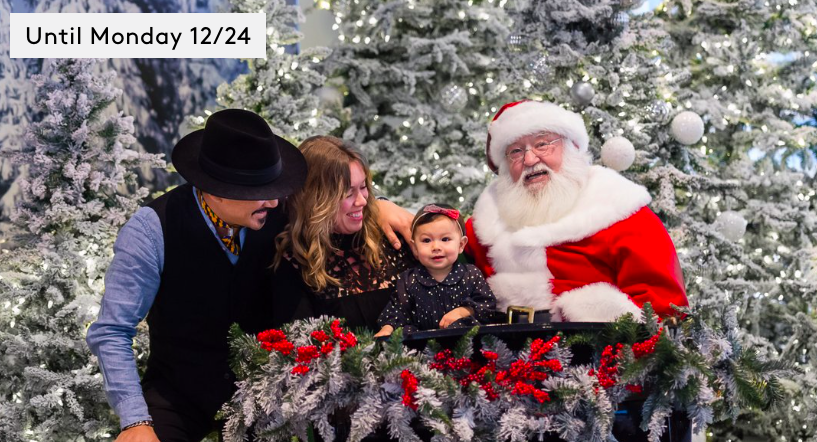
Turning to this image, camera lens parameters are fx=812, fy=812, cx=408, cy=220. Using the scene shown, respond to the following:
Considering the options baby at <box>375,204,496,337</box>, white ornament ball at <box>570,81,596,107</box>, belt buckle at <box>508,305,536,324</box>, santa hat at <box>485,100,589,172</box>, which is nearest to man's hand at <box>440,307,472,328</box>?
baby at <box>375,204,496,337</box>

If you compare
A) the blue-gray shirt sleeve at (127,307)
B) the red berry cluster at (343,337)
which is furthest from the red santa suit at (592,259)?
the blue-gray shirt sleeve at (127,307)

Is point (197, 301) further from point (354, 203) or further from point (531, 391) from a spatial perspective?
point (531, 391)

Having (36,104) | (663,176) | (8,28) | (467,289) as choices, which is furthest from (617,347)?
(8,28)

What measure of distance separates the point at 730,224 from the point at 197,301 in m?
3.44

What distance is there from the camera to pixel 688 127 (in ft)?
15.8

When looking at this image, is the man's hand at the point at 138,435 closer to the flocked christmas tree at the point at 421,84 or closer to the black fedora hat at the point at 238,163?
the black fedora hat at the point at 238,163

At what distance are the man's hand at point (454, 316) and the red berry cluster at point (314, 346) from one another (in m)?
0.61

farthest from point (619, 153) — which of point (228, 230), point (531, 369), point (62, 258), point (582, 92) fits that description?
point (62, 258)

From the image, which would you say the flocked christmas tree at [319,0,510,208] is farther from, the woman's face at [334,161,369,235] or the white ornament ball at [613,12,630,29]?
the woman's face at [334,161,369,235]

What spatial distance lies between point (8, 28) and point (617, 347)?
11.9 ft

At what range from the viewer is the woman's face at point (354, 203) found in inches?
124

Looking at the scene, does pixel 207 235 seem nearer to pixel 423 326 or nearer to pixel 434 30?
pixel 423 326

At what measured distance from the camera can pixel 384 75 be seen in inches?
226

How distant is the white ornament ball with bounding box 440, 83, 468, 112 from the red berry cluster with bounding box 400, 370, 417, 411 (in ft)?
11.9
